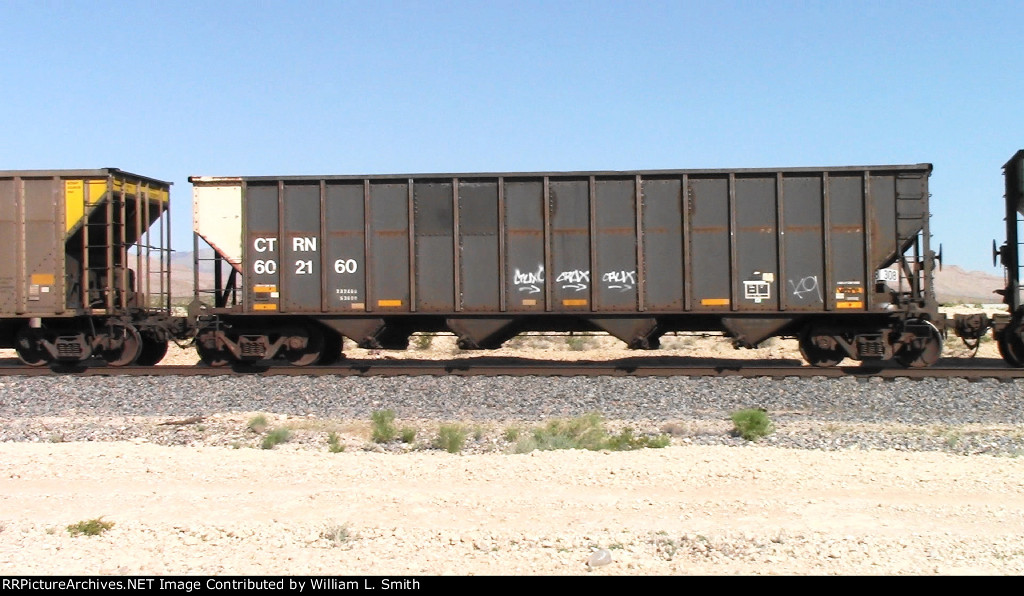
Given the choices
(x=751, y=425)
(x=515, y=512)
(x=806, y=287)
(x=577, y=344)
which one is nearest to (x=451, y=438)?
A: (x=515, y=512)

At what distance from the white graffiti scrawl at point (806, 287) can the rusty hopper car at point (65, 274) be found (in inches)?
466

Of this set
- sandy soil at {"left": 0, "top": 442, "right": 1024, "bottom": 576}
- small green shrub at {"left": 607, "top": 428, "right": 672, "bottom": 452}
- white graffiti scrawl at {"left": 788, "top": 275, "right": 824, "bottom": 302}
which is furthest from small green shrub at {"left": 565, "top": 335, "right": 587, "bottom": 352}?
sandy soil at {"left": 0, "top": 442, "right": 1024, "bottom": 576}

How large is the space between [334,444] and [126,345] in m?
9.25

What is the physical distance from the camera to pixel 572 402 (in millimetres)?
13109

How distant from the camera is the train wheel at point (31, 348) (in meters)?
17.1

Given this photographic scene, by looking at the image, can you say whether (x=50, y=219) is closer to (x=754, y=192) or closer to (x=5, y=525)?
(x=5, y=525)

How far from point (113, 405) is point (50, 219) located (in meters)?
5.50

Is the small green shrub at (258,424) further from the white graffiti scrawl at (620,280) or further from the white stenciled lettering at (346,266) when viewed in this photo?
the white graffiti scrawl at (620,280)

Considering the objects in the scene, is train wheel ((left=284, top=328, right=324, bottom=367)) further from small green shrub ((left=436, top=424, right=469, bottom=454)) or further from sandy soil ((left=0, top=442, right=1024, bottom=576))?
sandy soil ((left=0, top=442, right=1024, bottom=576))

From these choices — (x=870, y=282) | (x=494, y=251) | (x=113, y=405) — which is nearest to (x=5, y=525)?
(x=113, y=405)

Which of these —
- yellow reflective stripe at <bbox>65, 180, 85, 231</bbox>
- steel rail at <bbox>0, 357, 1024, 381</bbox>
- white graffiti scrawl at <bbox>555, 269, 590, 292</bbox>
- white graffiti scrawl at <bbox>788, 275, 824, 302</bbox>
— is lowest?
steel rail at <bbox>0, 357, 1024, 381</bbox>

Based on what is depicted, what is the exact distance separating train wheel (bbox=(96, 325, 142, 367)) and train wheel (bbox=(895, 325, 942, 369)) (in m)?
14.4

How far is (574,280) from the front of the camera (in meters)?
16.2

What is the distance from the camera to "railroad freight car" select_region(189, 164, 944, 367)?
15.8 meters
